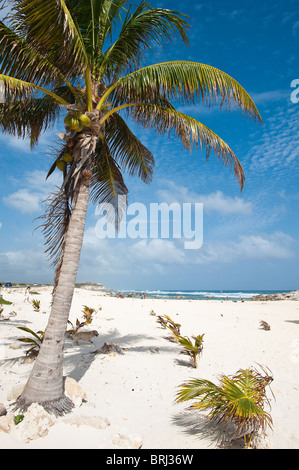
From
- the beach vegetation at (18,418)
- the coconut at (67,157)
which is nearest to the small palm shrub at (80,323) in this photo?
the beach vegetation at (18,418)

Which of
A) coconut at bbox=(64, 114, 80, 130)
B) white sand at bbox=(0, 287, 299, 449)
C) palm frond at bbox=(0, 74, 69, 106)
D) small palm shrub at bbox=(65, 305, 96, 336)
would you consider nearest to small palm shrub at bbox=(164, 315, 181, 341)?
white sand at bbox=(0, 287, 299, 449)

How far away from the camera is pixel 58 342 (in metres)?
4.22

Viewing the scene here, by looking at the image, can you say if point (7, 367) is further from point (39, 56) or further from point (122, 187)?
point (39, 56)

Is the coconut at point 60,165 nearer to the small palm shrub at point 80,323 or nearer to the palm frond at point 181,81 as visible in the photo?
the palm frond at point 181,81

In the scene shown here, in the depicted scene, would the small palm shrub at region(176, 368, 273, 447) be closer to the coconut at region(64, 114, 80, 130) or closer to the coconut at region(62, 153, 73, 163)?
the coconut at region(62, 153, 73, 163)

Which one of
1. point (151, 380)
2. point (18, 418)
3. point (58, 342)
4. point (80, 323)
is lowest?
point (151, 380)

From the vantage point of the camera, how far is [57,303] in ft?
14.2

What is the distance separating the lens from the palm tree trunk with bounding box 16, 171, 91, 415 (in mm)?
3965

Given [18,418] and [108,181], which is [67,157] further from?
[18,418]

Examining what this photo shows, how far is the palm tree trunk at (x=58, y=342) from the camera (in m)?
3.96

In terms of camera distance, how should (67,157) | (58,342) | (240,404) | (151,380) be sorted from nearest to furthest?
(240,404)
(58,342)
(67,157)
(151,380)

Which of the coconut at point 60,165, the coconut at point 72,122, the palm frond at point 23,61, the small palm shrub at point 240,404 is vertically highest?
the palm frond at point 23,61

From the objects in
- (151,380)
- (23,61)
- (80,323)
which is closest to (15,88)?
(23,61)

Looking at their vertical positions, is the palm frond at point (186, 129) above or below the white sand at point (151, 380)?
above
